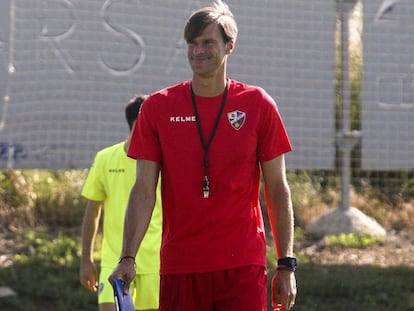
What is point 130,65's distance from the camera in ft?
37.9

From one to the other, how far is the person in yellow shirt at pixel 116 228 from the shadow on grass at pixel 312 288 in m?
2.33

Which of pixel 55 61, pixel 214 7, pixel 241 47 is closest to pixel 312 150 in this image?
pixel 241 47

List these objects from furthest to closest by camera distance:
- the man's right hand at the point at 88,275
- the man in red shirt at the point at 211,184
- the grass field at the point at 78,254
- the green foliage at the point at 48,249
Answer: the green foliage at the point at 48,249 → the grass field at the point at 78,254 → the man's right hand at the point at 88,275 → the man in red shirt at the point at 211,184

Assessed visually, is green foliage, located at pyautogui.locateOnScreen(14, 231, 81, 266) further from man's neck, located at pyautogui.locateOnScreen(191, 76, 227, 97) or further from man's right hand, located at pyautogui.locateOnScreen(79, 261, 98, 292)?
man's neck, located at pyautogui.locateOnScreen(191, 76, 227, 97)

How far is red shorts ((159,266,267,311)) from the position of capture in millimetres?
5114

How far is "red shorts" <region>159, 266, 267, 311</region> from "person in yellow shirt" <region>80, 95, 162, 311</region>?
1.94m

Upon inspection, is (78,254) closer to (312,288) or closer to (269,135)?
(312,288)

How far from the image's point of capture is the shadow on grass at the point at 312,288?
9.84m

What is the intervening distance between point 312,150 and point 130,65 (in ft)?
6.85

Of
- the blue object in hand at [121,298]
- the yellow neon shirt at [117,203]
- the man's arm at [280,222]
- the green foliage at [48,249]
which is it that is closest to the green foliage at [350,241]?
the green foliage at [48,249]

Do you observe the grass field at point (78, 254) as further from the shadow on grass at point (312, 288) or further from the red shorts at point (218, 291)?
the red shorts at point (218, 291)

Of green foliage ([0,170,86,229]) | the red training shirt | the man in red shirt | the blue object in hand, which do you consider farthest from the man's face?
green foliage ([0,170,86,229])

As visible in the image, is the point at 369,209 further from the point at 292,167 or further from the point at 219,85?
the point at 219,85

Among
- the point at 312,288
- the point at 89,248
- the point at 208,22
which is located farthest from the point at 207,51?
the point at 312,288
